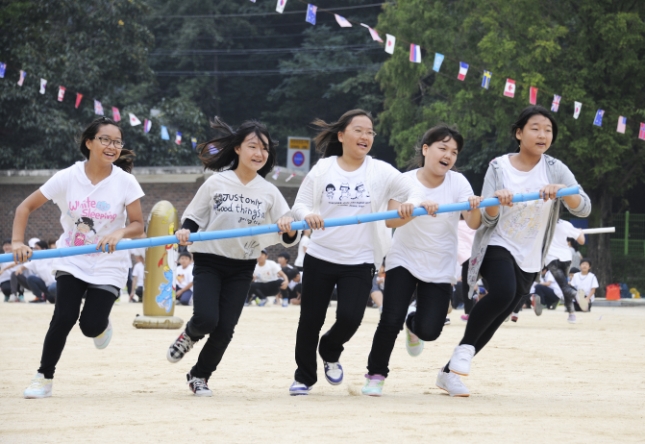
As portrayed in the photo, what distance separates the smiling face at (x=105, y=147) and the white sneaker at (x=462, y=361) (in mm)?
2564

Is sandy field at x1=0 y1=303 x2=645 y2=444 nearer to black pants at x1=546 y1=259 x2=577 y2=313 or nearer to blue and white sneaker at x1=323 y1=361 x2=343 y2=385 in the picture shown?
blue and white sneaker at x1=323 y1=361 x2=343 y2=385

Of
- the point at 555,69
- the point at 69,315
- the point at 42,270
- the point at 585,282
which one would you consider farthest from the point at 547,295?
the point at 69,315

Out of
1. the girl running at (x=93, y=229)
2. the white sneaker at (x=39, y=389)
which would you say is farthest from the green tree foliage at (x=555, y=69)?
the white sneaker at (x=39, y=389)

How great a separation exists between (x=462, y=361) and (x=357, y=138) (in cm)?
159

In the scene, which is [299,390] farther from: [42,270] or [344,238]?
[42,270]

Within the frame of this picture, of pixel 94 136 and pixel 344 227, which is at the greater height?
pixel 94 136

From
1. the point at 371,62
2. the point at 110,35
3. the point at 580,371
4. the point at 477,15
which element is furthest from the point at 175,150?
the point at 580,371

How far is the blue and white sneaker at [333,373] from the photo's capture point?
6996 mm

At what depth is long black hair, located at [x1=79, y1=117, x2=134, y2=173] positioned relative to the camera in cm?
691

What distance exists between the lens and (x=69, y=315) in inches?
264

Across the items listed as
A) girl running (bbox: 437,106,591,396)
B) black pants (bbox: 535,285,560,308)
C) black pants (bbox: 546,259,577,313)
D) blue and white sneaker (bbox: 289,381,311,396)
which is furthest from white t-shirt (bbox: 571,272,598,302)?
blue and white sneaker (bbox: 289,381,311,396)

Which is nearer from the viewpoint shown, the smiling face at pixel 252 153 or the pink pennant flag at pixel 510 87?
the smiling face at pixel 252 153

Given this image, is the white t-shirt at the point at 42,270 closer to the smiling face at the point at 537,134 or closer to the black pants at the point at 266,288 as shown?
the black pants at the point at 266,288

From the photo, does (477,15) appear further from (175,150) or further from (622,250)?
(175,150)
